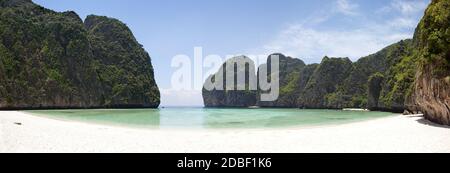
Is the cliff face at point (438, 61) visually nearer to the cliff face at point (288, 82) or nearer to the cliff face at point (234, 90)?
the cliff face at point (288, 82)

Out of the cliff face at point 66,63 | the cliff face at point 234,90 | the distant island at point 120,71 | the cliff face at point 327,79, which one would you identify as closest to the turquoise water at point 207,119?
the distant island at point 120,71

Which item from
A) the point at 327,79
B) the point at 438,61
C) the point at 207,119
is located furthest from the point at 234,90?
the point at 438,61

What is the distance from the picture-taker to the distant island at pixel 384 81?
16547 mm

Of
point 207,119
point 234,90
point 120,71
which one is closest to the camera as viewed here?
point 207,119

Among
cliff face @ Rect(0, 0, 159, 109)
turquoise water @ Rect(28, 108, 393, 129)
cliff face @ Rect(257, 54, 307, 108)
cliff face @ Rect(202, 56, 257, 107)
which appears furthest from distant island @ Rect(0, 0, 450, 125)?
cliff face @ Rect(202, 56, 257, 107)

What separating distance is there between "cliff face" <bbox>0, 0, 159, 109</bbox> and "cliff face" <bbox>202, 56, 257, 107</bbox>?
63034 millimetres

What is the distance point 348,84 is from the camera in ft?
342

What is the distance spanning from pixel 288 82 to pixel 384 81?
268 feet

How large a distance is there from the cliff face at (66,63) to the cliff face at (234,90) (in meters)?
63.0

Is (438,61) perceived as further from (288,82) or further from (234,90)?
(234,90)

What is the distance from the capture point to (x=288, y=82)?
157625 mm
